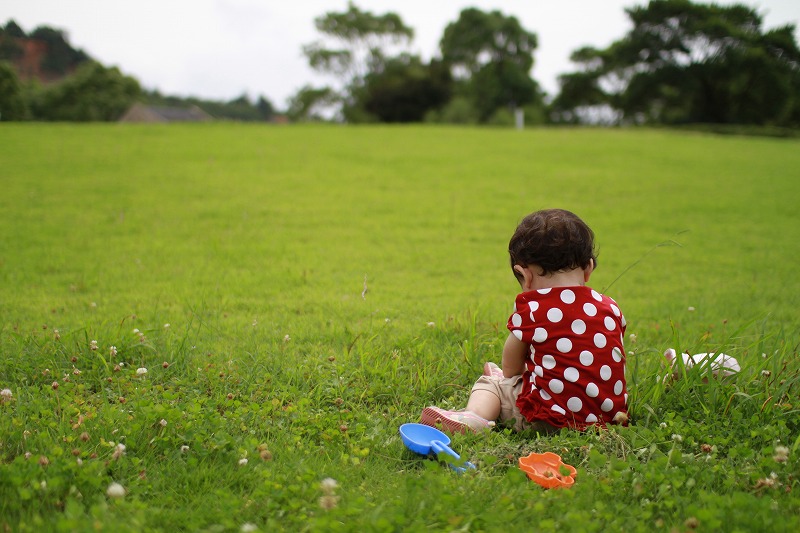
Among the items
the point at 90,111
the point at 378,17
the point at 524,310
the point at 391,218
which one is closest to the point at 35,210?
the point at 391,218

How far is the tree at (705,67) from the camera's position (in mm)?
39562

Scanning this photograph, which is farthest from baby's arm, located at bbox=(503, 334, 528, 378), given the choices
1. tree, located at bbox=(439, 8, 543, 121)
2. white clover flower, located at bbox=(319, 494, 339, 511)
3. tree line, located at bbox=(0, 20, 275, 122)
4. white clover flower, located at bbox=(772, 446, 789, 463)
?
tree, located at bbox=(439, 8, 543, 121)

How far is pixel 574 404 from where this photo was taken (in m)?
2.83

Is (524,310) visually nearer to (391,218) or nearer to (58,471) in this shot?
(58,471)

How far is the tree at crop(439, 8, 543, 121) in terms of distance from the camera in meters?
50.3

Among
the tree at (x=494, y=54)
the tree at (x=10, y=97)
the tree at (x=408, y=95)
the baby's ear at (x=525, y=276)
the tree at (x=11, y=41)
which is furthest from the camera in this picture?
the tree at (x=494, y=54)

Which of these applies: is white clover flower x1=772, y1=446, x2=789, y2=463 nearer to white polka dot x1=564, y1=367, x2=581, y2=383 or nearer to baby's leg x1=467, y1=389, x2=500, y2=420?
white polka dot x1=564, y1=367, x2=581, y2=383

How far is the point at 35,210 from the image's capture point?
26.2ft

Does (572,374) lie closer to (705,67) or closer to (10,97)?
(10,97)

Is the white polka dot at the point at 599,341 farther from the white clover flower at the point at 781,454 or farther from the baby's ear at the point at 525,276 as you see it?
the white clover flower at the point at 781,454

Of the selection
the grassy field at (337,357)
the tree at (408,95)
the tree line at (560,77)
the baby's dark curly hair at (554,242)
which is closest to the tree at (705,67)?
the tree line at (560,77)

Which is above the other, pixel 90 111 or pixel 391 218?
pixel 90 111

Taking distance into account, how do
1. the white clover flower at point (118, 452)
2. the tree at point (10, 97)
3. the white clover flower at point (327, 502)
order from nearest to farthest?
the white clover flower at point (327, 502)
the white clover flower at point (118, 452)
the tree at point (10, 97)

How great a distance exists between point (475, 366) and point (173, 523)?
6.39ft
